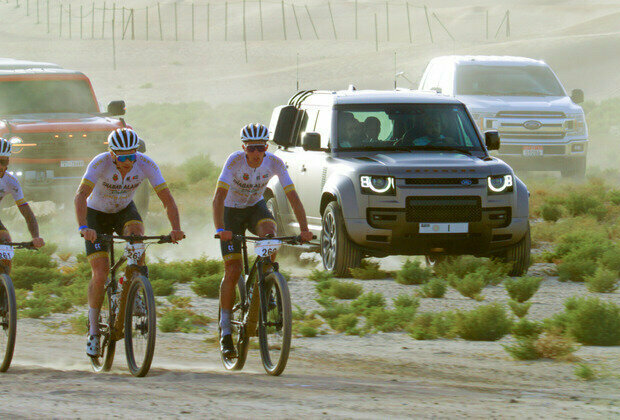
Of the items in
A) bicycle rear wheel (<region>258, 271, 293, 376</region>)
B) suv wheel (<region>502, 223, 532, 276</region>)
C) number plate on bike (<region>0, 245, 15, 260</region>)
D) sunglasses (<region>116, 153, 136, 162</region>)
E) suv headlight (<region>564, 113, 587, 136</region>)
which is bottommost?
suv wheel (<region>502, 223, 532, 276</region>)

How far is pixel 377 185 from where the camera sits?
12.6 m

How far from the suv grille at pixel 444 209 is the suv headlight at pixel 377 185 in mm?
222

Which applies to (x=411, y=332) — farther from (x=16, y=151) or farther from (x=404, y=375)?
(x=16, y=151)

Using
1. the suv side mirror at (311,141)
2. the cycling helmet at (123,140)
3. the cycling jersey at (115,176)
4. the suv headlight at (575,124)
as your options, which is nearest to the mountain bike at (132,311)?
the cycling jersey at (115,176)

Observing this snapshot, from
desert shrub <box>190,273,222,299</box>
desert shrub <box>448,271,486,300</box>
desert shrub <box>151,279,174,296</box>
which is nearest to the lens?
desert shrub <box>448,271,486,300</box>

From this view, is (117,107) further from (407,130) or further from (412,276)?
(412,276)

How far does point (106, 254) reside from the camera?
8.80m

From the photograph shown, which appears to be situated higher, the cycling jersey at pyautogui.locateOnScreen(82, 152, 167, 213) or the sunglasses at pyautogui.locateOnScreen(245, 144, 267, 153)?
the sunglasses at pyautogui.locateOnScreen(245, 144, 267, 153)

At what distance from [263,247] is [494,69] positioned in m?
15.6

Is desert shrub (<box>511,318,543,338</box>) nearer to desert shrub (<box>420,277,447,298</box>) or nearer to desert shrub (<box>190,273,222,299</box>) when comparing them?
desert shrub (<box>420,277,447,298</box>)

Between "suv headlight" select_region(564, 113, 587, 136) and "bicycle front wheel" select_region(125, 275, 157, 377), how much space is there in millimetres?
15689

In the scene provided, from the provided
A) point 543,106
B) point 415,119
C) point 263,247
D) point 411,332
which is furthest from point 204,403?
point 543,106

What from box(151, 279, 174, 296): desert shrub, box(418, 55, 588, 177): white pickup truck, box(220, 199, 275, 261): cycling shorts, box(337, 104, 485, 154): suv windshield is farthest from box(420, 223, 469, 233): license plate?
box(418, 55, 588, 177): white pickup truck

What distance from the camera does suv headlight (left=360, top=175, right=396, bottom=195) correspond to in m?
12.6
